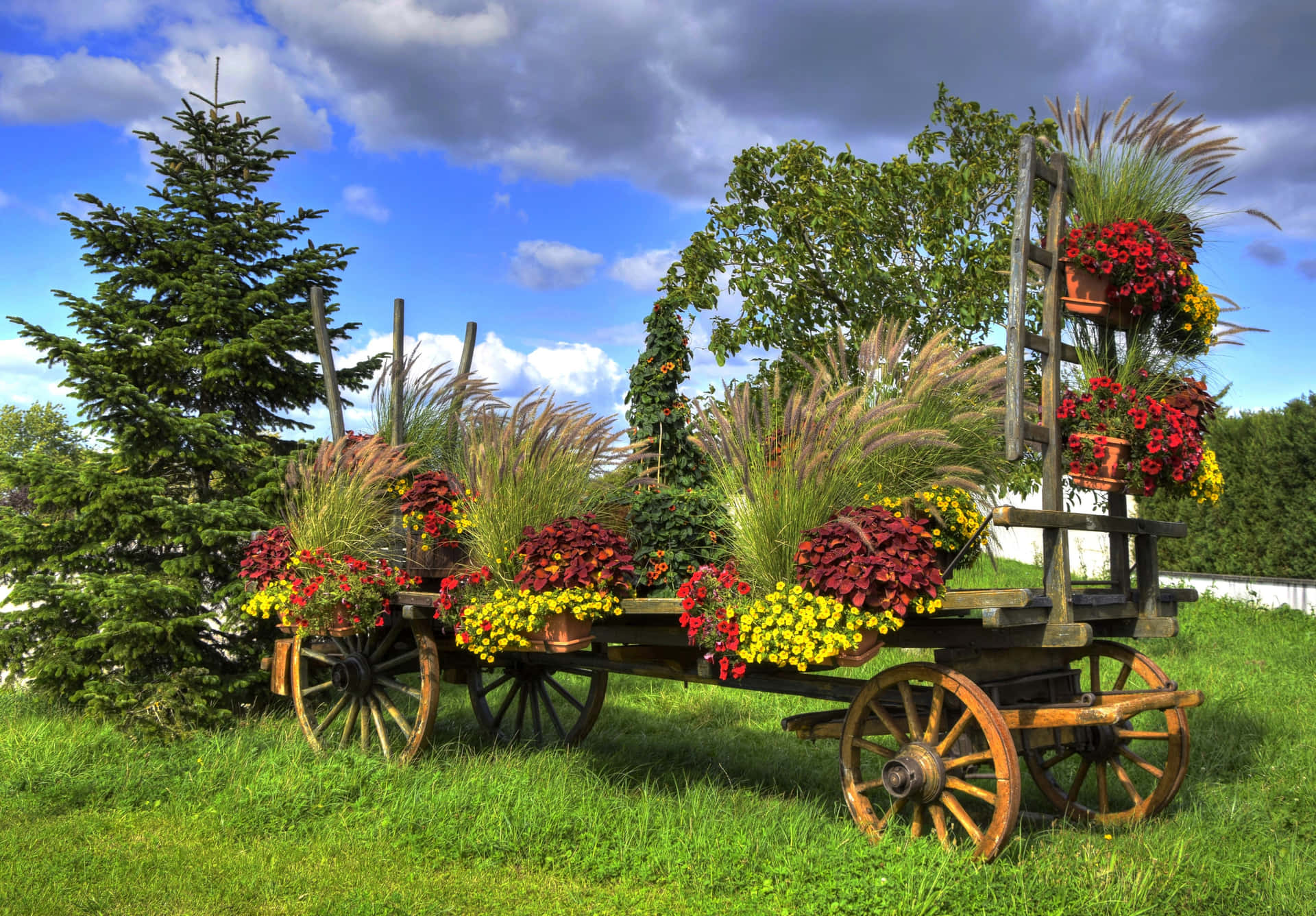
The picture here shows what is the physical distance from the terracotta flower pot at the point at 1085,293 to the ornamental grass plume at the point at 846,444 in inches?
17.7

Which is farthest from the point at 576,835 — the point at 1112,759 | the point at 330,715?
the point at 1112,759

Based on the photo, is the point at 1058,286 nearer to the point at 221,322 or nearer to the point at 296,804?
the point at 296,804

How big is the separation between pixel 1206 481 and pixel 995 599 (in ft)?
5.46

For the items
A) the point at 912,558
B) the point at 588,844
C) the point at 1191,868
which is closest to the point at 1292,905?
the point at 1191,868

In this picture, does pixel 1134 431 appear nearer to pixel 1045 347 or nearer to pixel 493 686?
pixel 1045 347

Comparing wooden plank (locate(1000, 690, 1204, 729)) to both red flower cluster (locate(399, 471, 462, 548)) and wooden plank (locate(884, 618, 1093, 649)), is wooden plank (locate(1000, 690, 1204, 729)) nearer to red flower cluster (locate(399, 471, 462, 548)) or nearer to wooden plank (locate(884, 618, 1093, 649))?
wooden plank (locate(884, 618, 1093, 649))

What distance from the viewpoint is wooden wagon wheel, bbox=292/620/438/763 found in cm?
571

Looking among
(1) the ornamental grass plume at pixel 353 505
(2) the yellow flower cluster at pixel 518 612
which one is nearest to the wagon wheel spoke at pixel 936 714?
(2) the yellow flower cluster at pixel 518 612

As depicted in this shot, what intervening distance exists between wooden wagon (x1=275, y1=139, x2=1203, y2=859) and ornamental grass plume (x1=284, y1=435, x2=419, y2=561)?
0.54m

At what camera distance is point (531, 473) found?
5090mm

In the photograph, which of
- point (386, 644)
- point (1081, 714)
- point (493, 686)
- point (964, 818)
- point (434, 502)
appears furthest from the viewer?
point (493, 686)

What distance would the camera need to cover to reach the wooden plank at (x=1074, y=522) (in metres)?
3.68

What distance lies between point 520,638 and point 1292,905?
11.5 feet

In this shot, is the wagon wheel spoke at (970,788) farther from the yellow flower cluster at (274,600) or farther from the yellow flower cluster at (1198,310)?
the yellow flower cluster at (274,600)
